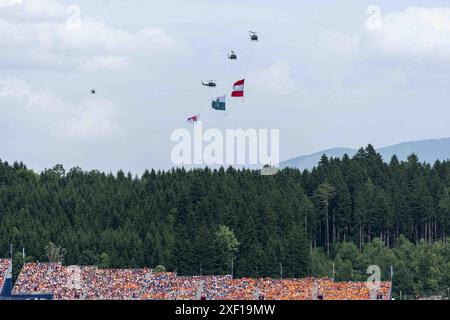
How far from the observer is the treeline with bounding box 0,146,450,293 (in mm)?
161250

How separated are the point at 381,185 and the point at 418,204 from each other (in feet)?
53.5

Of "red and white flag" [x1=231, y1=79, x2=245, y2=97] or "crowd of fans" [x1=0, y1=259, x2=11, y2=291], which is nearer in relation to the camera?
"red and white flag" [x1=231, y1=79, x2=245, y2=97]

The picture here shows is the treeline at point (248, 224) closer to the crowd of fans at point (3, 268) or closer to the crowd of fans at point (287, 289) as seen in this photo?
the crowd of fans at point (3, 268)

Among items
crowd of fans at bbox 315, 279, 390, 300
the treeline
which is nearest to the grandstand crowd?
crowd of fans at bbox 315, 279, 390, 300

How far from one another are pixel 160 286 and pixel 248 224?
1702 inches

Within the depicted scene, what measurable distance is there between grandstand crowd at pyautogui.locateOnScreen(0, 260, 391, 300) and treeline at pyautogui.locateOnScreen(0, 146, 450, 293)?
17303mm

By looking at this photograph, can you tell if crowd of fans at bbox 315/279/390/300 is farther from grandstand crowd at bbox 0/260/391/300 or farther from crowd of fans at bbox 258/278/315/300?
crowd of fans at bbox 258/278/315/300

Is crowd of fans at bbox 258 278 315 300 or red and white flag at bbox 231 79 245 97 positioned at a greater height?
red and white flag at bbox 231 79 245 97

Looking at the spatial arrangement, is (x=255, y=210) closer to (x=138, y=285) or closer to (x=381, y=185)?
(x=381, y=185)

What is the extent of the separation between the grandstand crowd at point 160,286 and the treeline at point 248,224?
17.3 metres

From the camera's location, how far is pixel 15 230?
177875 millimetres

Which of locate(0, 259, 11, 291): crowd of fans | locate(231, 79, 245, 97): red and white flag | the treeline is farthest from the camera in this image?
the treeline
